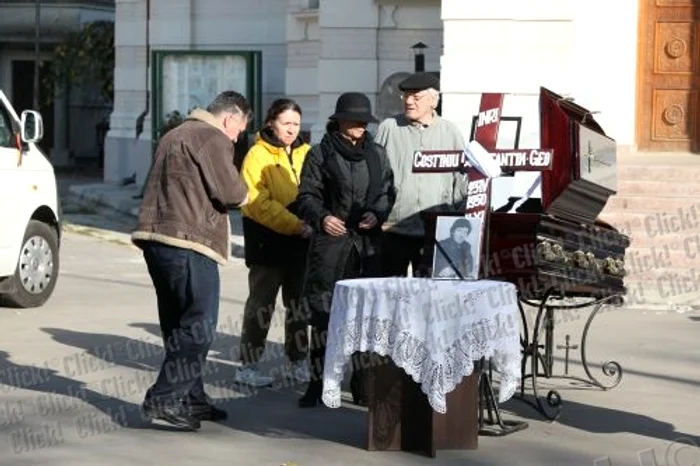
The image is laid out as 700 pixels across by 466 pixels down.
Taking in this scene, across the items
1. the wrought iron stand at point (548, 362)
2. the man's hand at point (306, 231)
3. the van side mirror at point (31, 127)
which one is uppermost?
the van side mirror at point (31, 127)

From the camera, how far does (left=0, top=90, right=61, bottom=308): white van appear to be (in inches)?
532

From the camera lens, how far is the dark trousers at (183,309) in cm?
896

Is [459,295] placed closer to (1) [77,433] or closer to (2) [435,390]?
(2) [435,390]

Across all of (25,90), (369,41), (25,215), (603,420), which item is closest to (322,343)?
(603,420)

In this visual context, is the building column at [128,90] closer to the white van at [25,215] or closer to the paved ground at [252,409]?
the white van at [25,215]

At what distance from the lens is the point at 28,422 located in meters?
9.24

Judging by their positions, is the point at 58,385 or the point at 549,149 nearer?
the point at 549,149

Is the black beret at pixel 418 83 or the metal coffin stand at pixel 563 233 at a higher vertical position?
the black beret at pixel 418 83

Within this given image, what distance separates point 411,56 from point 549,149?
43.4 feet

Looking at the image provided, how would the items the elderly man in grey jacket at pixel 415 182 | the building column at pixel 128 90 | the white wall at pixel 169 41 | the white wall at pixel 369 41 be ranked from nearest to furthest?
the elderly man in grey jacket at pixel 415 182 → the white wall at pixel 369 41 → the white wall at pixel 169 41 → the building column at pixel 128 90

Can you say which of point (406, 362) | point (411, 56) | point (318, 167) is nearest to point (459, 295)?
point (406, 362)

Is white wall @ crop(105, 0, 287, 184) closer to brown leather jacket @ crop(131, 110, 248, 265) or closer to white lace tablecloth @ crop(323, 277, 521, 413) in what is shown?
brown leather jacket @ crop(131, 110, 248, 265)

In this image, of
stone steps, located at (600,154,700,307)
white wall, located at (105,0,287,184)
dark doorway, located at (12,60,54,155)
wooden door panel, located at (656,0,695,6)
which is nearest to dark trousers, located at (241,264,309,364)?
stone steps, located at (600,154,700,307)

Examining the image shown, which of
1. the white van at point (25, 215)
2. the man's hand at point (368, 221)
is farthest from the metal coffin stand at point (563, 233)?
the white van at point (25, 215)
